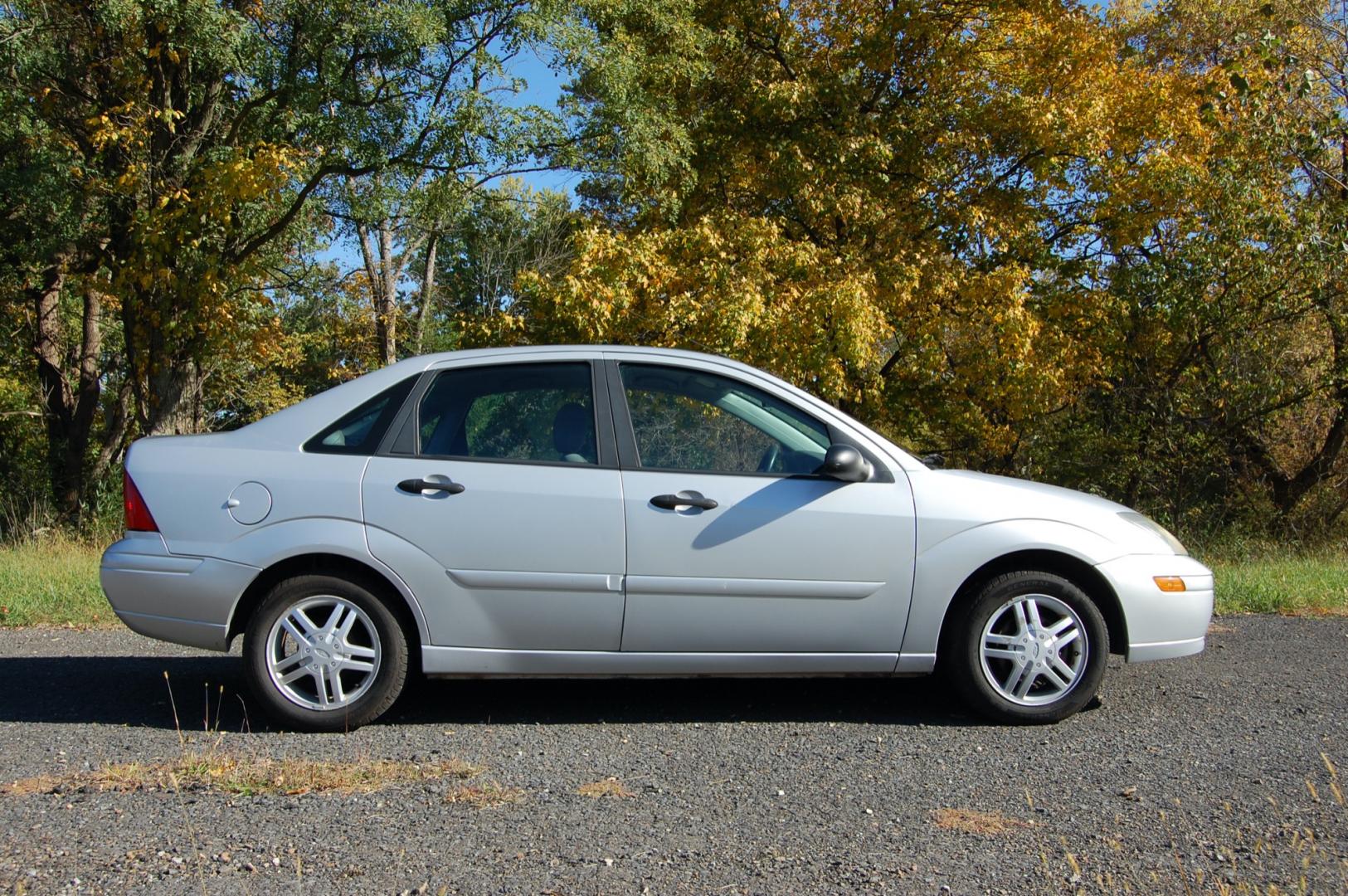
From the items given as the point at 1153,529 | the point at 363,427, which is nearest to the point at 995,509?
the point at 1153,529

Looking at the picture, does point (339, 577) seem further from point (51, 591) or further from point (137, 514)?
point (51, 591)

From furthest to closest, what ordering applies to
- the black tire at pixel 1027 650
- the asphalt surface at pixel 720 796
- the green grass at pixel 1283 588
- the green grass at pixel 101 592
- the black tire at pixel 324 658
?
the green grass at pixel 1283 588
the green grass at pixel 101 592
the black tire at pixel 1027 650
the black tire at pixel 324 658
the asphalt surface at pixel 720 796

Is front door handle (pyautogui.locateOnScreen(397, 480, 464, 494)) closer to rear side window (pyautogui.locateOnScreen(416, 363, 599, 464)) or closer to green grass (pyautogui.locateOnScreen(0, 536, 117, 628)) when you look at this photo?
rear side window (pyautogui.locateOnScreen(416, 363, 599, 464))

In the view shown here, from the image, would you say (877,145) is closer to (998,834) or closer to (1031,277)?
(1031,277)

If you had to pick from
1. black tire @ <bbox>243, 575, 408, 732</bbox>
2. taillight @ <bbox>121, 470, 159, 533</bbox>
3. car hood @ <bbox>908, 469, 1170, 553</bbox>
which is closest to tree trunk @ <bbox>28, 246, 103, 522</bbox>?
taillight @ <bbox>121, 470, 159, 533</bbox>

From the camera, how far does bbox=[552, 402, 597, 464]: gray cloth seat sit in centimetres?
512

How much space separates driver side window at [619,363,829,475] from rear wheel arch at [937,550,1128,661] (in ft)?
2.91

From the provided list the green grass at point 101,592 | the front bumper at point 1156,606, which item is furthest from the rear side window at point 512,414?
the green grass at point 101,592

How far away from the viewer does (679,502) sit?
16.4 ft

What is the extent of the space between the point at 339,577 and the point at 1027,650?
9.97ft

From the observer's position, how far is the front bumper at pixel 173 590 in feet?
16.2

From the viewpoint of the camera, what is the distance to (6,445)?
29.4 meters

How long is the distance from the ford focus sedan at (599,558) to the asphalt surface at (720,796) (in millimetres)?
334

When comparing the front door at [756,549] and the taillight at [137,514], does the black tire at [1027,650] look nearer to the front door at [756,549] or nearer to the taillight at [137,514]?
the front door at [756,549]
